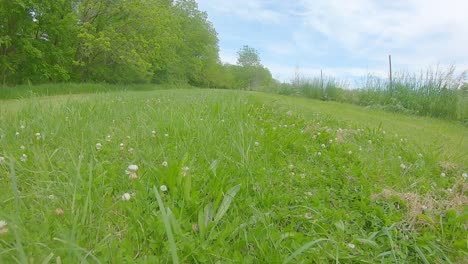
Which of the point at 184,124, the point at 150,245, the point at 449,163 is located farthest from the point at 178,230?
the point at 449,163

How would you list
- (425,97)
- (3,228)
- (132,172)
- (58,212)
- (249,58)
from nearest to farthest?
(3,228), (58,212), (132,172), (425,97), (249,58)

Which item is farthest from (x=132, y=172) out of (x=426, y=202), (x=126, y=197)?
(x=426, y=202)

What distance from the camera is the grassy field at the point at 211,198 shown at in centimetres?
99

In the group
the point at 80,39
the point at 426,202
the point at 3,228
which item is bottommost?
the point at 426,202

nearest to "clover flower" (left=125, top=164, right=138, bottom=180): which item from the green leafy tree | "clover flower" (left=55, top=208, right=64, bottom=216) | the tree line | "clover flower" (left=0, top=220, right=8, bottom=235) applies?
"clover flower" (left=55, top=208, right=64, bottom=216)

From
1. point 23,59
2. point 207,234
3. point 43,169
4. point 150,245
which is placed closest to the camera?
point 150,245

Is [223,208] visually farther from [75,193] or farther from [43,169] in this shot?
[43,169]

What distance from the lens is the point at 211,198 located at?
135cm

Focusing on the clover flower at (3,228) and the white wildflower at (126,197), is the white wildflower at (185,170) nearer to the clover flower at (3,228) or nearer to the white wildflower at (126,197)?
the white wildflower at (126,197)

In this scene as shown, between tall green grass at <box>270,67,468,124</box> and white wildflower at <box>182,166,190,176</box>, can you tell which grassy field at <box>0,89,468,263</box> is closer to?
white wildflower at <box>182,166,190,176</box>

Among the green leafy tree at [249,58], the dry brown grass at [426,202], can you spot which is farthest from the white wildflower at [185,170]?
the green leafy tree at [249,58]

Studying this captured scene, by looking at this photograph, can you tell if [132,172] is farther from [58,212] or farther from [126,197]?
[58,212]

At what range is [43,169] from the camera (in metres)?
1.45

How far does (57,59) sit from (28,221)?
1585cm
